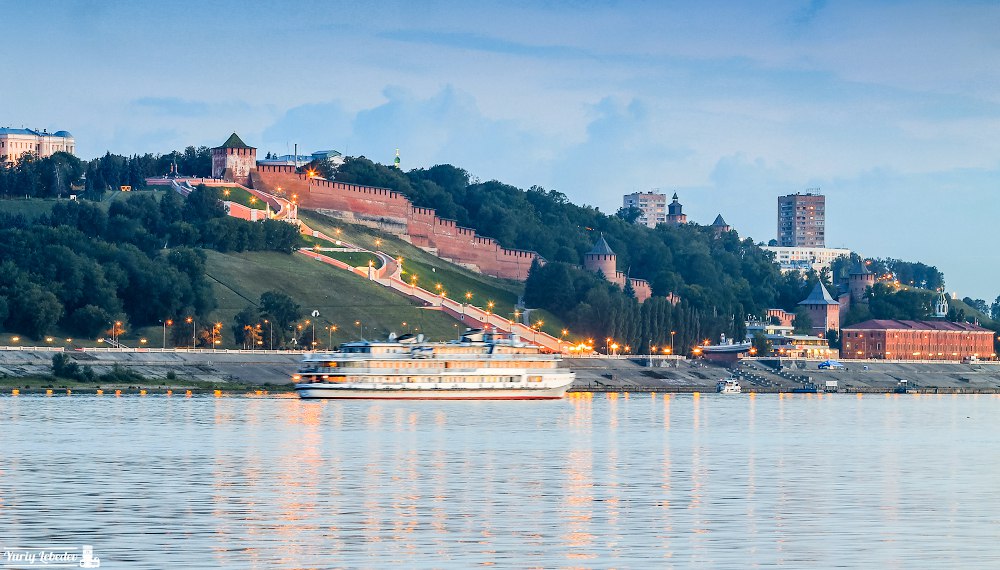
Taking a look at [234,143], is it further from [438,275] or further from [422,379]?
[422,379]

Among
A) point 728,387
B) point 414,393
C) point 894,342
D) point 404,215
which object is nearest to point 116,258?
point 414,393

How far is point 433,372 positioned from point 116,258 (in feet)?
158

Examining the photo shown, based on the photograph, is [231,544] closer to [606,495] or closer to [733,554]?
[733,554]

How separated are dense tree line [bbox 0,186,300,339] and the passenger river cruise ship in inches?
1247

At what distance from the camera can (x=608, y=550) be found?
3136 centimetres

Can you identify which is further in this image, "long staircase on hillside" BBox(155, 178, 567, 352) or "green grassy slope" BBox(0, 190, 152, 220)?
"green grassy slope" BBox(0, 190, 152, 220)

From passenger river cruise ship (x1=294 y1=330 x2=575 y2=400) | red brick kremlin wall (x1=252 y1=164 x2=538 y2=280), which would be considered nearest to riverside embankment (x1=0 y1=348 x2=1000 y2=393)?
passenger river cruise ship (x1=294 y1=330 x2=575 y2=400)

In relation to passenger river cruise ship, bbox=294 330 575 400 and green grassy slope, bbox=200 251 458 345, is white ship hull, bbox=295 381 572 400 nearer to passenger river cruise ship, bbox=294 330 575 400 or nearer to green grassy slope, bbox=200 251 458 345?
passenger river cruise ship, bbox=294 330 575 400

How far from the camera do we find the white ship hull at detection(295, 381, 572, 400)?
4038 inches

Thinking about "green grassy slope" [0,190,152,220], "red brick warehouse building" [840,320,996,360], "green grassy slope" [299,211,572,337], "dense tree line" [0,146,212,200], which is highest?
"dense tree line" [0,146,212,200]

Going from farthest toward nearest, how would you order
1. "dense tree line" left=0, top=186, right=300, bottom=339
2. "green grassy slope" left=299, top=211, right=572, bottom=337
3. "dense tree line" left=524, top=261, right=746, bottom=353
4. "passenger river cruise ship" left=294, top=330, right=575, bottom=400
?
"green grassy slope" left=299, top=211, right=572, bottom=337, "dense tree line" left=524, top=261, right=746, bottom=353, "dense tree line" left=0, top=186, right=300, bottom=339, "passenger river cruise ship" left=294, top=330, right=575, bottom=400

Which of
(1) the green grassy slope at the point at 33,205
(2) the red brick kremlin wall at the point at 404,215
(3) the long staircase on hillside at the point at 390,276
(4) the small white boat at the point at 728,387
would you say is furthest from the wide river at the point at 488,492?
(2) the red brick kremlin wall at the point at 404,215

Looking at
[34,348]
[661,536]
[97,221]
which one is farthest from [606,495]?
[97,221]

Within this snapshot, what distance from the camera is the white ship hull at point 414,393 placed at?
336 feet
